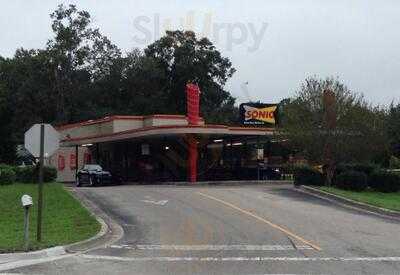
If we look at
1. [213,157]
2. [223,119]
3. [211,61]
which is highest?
[211,61]

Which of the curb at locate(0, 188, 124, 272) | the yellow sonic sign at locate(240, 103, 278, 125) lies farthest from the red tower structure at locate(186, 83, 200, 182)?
the curb at locate(0, 188, 124, 272)

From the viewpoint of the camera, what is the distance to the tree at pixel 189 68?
70.7m

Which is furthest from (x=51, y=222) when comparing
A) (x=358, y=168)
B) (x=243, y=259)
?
(x=358, y=168)

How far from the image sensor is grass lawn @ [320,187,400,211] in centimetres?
2430

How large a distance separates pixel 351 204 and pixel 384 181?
764 centimetres

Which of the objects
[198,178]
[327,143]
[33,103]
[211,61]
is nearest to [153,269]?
[327,143]

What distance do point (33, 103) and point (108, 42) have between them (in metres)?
9.65

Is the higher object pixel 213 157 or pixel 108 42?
pixel 108 42

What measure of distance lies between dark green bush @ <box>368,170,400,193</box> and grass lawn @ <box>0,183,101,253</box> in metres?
14.3

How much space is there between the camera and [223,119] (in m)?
70.9

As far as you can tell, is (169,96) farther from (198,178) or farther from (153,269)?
(153,269)

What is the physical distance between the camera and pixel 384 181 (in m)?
31.7

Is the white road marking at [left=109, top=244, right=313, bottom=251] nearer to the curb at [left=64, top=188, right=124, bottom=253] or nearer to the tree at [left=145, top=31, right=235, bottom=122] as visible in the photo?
the curb at [left=64, top=188, right=124, bottom=253]

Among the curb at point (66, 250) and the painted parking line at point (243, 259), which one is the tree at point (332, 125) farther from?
the painted parking line at point (243, 259)
